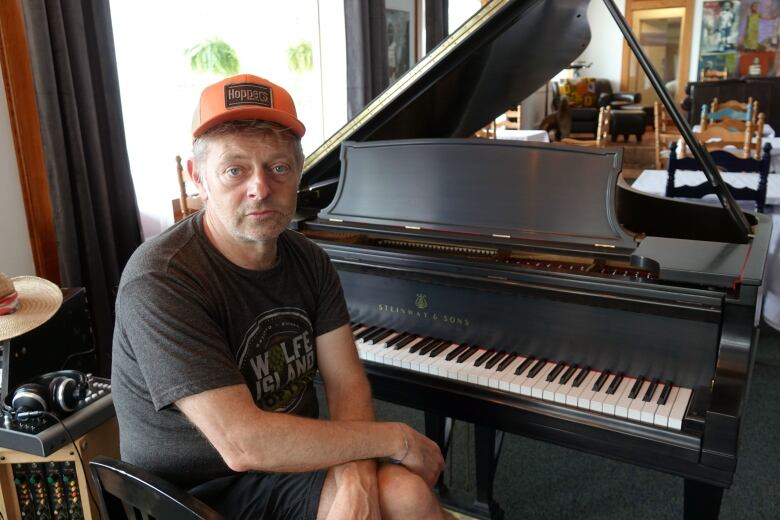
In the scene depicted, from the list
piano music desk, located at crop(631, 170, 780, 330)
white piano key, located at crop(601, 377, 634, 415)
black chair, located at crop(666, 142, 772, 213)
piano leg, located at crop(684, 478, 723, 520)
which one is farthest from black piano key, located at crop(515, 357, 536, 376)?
black chair, located at crop(666, 142, 772, 213)

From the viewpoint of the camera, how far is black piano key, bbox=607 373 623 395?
1.48 meters

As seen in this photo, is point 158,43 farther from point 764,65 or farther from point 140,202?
point 764,65

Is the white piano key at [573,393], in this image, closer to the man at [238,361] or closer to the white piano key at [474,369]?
the white piano key at [474,369]

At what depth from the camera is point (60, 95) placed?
8.20 feet

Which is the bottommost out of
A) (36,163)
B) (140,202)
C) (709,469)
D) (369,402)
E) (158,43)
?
(709,469)

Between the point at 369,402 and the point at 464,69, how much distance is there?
132 centimetres

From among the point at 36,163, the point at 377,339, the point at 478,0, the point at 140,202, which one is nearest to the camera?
the point at 377,339

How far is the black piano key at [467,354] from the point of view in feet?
5.53

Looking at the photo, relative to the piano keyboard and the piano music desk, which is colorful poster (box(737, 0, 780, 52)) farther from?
the piano keyboard

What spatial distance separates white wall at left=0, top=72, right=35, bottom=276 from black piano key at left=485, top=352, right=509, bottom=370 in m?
1.95

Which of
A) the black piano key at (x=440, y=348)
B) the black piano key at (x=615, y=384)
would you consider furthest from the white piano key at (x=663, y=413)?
the black piano key at (x=440, y=348)

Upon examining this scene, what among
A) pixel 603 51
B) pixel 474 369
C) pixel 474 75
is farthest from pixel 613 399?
pixel 603 51

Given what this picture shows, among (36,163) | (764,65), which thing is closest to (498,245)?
(36,163)

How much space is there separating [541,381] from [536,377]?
2 centimetres
